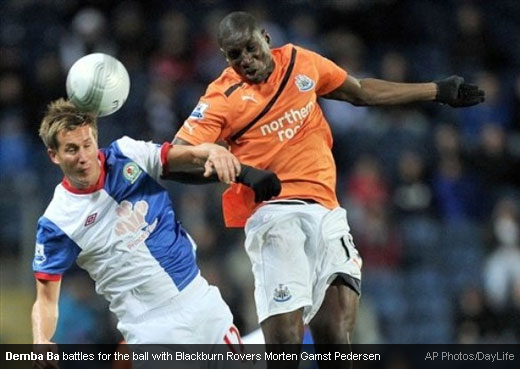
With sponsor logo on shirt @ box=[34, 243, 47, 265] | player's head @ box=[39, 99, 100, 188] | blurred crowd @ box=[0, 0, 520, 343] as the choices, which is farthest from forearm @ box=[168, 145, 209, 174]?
blurred crowd @ box=[0, 0, 520, 343]

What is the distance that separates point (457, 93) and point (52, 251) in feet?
8.85

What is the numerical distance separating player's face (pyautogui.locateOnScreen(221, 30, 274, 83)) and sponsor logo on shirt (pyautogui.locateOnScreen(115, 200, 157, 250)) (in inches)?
39.4

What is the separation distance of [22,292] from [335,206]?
15.9 feet

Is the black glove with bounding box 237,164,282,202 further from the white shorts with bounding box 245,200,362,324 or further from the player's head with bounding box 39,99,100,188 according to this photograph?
the player's head with bounding box 39,99,100,188

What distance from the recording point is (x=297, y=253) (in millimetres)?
7012

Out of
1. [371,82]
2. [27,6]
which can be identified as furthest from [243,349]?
[27,6]

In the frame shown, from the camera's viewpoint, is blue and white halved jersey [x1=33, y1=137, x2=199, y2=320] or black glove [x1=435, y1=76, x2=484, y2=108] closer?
blue and white halved jersey [x1=33, y1=137, x2=199, y2=320]

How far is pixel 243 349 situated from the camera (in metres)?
6.84

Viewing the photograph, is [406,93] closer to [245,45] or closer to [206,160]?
[245,45]

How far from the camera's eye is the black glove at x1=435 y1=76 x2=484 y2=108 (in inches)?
288

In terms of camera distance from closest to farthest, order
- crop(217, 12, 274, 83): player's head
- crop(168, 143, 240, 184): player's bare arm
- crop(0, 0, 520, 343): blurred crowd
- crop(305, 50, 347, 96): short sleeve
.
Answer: crop(168, 143, 240, 184): player's bare arm → crop(217, 12, 274, 83): player's head → crop(305, 50, 347, 96): short sleeve → crop(0, 0, 520, 343): blurred crowd

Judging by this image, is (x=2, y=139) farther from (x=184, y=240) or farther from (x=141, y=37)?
(x=184, y=240)

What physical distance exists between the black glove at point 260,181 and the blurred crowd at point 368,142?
15.6 feet

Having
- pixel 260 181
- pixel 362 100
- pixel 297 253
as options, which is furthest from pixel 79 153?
pixel 362 100
